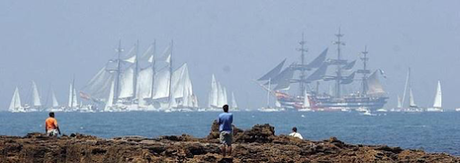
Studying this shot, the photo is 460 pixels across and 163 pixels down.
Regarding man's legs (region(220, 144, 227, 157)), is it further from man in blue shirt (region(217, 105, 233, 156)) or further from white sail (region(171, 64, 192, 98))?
white sail (region(171, 64, 192, 98))

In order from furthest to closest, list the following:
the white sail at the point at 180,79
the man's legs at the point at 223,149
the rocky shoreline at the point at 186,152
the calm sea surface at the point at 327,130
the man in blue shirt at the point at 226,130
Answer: the white sail at the point at 180,79 → the calm sea surface at the point at 327,130 → the man in blue shirt at the point at 226,130 → the man's legs at the point at 223,149 → the rocky shoreline at the point at 186,152

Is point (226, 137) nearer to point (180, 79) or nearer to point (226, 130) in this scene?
point (226, 130)

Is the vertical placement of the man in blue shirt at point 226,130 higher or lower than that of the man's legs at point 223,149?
higher

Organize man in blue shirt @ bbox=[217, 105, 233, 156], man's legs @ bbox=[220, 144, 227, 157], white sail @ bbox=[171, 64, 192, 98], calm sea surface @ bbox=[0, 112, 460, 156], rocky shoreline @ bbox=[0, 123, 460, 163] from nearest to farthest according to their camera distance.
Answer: rocky shoreline @ bbox=[0, 123, 460, 163], man's legs @ bbox=[220, 144, 227, 157], man in blue shirt @ bbox=[217, 105, 233, 156], calm sea surface @ bbox=[0, 112, 460, 156], white sail @ bbox=[171, 64, 192, 98]

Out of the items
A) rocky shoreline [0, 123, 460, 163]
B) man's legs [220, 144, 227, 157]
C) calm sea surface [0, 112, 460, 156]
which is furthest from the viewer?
calm sea surface [0, 112, 460, 156]

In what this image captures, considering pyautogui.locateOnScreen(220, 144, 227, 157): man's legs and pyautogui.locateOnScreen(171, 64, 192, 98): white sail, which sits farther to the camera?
pyautogui.locateOnScreen(171, 64, 192, 98): white sail

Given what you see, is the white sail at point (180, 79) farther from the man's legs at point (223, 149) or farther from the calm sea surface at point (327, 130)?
the man's legs at point (223, 149)

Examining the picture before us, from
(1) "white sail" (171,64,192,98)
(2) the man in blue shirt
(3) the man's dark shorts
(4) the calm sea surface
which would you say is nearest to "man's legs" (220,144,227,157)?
(2) the man in blue shirt

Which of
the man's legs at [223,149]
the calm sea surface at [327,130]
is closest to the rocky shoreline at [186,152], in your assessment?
the man's legs at [223,149]

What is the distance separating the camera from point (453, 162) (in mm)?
17188

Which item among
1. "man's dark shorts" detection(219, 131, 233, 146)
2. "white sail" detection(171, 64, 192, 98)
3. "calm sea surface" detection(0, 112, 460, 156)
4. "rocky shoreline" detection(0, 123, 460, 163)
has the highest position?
"white sail" detection(171, 64, 192, 98)

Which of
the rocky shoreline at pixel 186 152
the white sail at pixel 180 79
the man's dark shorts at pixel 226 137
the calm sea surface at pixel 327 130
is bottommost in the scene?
the rocky shoreline at pixel 186 152

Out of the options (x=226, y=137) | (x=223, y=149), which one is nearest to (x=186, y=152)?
(x=223, y=149)

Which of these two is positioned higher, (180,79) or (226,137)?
(180,79)
